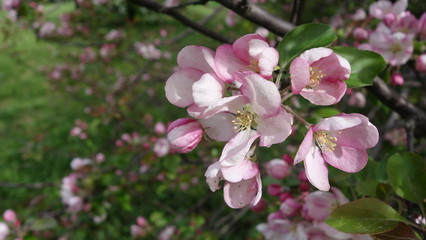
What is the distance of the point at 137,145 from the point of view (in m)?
→ 2.24

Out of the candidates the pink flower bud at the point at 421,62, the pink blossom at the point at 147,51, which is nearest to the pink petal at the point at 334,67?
the pink flower bud at the point at 421,62

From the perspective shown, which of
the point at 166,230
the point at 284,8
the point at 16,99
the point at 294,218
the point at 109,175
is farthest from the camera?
the point at 16,99

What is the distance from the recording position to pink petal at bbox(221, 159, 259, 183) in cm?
58

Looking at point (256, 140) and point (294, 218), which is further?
point (294, 218)

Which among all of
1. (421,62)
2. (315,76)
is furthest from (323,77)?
(421,62)

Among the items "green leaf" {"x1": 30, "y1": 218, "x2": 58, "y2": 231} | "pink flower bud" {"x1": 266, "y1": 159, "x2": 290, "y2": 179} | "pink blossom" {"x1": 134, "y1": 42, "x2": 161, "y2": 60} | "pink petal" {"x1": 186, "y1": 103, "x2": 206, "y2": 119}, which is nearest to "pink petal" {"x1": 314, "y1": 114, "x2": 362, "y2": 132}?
"pink petal" {"x1": 186, "y1": 103, "x2": 206, "y2": 119}

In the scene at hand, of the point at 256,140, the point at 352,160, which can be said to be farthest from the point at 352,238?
the point at 256,140

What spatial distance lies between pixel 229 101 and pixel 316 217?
17.4 inches

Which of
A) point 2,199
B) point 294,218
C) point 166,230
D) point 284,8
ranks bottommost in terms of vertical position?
point 2,199

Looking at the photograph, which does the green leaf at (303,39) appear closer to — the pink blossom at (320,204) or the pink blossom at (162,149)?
the pink blossom at (320,204)

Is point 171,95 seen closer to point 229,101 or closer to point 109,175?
point 229,101

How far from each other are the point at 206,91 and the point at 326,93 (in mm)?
209

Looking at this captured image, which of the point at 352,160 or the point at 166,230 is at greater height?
the point at 352,160

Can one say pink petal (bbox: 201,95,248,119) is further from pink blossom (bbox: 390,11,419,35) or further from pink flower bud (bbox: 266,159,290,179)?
pink blossom (bbox: 390,11,419,35)
